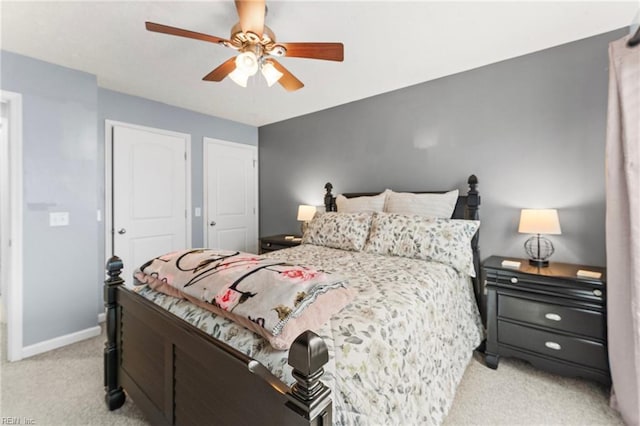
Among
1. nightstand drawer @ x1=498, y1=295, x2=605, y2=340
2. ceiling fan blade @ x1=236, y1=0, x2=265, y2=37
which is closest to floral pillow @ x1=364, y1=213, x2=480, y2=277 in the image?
nightstand drawer @ x1=498, y1=295, x2=605, y2=340

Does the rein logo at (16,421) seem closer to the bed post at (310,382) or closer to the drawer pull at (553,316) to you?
the bed post at (310,382)

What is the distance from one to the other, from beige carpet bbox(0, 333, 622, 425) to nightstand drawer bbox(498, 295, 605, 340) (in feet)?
1.32

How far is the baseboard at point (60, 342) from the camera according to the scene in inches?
94.7

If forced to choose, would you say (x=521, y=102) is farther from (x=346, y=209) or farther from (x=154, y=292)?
(x=154, y=292)

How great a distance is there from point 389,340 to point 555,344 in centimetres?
158

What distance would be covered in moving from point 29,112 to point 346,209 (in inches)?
116

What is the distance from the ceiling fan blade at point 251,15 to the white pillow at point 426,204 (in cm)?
189

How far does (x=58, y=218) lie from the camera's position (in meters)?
2.55

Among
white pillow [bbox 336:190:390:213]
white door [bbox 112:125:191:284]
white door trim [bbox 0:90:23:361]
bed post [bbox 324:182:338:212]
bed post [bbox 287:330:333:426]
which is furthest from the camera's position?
bed post [bbox 324:182:338:212]

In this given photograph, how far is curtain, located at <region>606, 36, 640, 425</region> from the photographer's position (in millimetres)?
1523

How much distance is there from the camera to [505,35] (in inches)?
83.4

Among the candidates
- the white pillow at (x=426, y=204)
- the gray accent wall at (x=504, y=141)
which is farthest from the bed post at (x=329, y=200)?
the white pillow at (x=426, y=204)

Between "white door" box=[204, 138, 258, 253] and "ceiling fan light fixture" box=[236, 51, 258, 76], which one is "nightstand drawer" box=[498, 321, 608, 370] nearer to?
"ceiling fan light fixture" box=[236, 51, 258, 76]

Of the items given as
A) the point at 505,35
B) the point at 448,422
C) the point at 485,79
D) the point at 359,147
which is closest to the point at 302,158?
the point at 359,147
